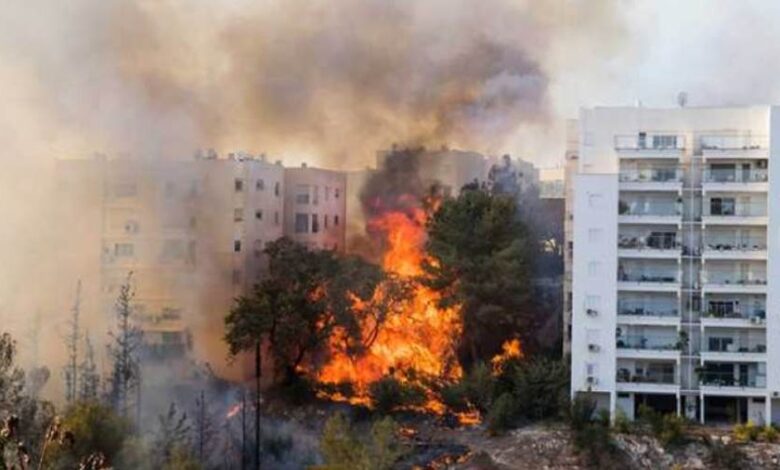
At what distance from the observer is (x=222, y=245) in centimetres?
4206

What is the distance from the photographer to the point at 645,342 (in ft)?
114

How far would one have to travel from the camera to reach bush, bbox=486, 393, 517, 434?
33.9 metres

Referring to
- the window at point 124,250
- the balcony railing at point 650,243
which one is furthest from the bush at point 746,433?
the window at point 124,250

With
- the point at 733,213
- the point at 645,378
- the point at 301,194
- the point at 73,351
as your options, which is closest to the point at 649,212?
the point at 733,213

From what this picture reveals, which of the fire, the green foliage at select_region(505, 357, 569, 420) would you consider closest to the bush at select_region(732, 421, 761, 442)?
the green foliage at select_region(505, 357, 569, 420)

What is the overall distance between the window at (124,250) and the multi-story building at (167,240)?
0.04 metres

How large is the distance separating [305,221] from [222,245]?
4539mm

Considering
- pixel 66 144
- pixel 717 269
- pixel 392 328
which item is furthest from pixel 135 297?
pixel 717 269

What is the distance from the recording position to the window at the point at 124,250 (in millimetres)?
40938

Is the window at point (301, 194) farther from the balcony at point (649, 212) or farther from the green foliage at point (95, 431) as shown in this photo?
the green foliage at point (95, 431)

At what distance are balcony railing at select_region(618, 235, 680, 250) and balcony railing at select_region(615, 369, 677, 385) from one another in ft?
12.9

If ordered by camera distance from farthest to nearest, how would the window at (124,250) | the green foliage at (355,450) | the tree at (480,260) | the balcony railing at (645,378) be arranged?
the window at (124,250)
the tree at (480,260)
the balcony railing at (645,378)
the green foliage at (355,450)

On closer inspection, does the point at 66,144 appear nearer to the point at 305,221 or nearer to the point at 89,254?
the point at 89,254

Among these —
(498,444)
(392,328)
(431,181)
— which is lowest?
(498,444)
